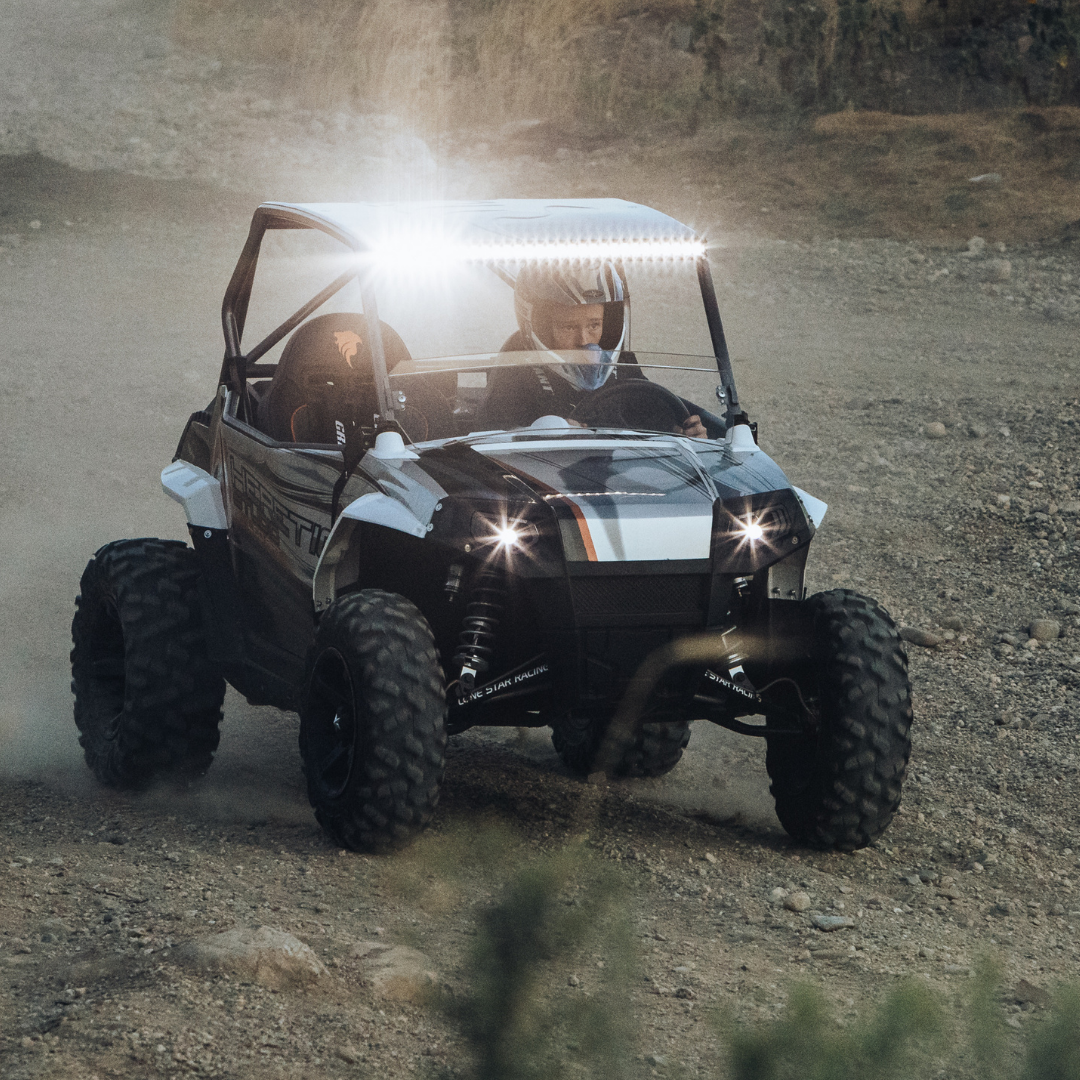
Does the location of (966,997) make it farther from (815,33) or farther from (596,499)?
(815,33)

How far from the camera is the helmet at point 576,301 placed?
16.3 feet

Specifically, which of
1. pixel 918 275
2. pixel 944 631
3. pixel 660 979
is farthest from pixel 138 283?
pixel 660 979

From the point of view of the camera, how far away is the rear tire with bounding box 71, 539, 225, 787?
5285mm

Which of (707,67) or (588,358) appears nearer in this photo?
(588,358)

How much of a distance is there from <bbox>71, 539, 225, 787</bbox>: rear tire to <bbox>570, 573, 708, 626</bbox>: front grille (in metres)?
1.81

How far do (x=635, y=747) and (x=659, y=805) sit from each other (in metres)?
0.37

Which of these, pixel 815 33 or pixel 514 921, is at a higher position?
pixel 815 33

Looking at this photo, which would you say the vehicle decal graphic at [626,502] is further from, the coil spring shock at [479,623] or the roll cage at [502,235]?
the roll cage at [502,235]

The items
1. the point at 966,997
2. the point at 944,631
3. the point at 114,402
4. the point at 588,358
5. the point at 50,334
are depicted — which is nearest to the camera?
the point at 966,997

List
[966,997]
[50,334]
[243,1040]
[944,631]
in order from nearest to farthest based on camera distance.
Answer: [243,1040], [966,997], [944,631], [50,334]

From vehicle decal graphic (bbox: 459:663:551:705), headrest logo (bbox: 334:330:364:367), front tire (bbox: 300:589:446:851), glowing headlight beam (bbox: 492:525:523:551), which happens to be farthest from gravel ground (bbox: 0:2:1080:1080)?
headrest logo (bbox: 334:330:364:367)

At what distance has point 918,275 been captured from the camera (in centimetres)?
1605

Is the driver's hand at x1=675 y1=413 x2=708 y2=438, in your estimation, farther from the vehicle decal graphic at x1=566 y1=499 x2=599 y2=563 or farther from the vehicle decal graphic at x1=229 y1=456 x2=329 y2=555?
the vehicle decal graphic at x1=229 y1=456 x2=329 y2=555

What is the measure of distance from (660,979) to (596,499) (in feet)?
4.15
